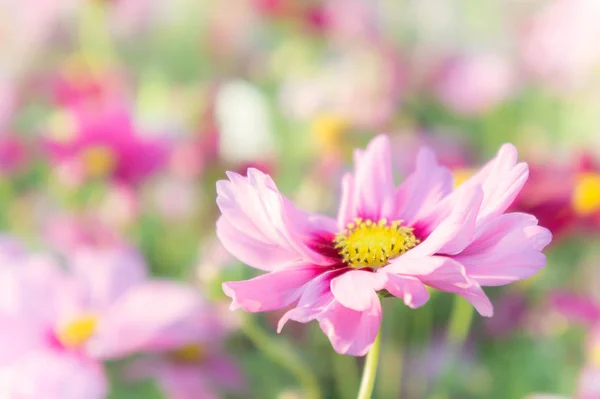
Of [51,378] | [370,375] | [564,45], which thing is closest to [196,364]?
[51,378]

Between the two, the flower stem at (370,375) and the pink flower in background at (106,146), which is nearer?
the flower stem at (370,375)

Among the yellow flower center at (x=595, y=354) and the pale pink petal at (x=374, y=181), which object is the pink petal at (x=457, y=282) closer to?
the pale pink petal at (x=374, y=181)

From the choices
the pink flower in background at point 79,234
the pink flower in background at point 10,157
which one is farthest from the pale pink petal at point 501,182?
the pink flower in background at point 10,157

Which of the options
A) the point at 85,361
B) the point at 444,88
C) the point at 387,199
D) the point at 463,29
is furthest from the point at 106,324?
the point at 463,29

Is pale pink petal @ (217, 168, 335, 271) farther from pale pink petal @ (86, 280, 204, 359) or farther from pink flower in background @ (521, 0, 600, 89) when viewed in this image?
pink flower in background @ (521, 0, 600, 89)

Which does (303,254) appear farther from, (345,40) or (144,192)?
(345,40)

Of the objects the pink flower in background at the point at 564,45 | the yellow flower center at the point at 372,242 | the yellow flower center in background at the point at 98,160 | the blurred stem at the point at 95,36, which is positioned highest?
the pink flower in background at the point at 564,45

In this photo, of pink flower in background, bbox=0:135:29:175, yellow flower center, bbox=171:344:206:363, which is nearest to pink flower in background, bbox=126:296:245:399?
yellow flower center, bbox=171:344:206:363
